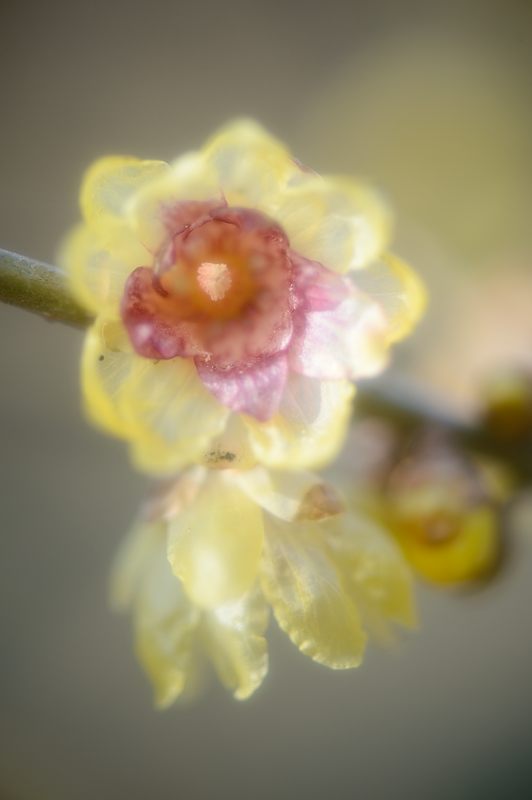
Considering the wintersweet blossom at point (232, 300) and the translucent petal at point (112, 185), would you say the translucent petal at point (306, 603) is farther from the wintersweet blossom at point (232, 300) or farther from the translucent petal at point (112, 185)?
the translucent petal at point (112, 185)

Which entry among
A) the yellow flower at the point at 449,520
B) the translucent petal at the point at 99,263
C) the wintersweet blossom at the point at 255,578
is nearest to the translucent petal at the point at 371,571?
the wintersweet blossom at the point at 255,578

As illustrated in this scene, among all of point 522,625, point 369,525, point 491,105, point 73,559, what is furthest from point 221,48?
point 369,525

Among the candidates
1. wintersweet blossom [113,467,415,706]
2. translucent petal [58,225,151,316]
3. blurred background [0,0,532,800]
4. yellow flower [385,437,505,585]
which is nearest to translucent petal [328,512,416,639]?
wintersweet blossom [113,467,415,706]

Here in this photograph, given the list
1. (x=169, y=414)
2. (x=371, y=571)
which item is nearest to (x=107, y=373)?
(x=169, y=414)

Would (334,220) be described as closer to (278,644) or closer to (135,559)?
(135,559)

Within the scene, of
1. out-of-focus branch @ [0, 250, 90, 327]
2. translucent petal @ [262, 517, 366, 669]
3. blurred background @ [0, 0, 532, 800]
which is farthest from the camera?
blurred background @ [0, 0, 532, 800]

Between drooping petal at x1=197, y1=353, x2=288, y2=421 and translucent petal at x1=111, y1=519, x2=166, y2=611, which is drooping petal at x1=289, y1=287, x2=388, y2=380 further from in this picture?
translucent petal at x1=111, y1=519, x2=166, y2=611
